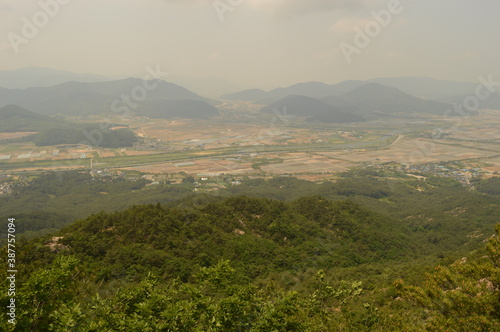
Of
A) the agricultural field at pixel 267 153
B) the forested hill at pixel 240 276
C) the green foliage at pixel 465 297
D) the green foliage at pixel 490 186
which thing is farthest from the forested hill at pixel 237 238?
the agricultural field at pixel 267 153

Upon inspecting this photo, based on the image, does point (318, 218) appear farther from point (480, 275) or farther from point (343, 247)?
point (480, 275)

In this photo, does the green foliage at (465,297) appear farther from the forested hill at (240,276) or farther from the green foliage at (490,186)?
the green foliage at (490,186)

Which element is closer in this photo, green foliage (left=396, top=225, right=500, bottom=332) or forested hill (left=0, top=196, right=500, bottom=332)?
green foliage (left=396, top=225, right=500, bottom=332)

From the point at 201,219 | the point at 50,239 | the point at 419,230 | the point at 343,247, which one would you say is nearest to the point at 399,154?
the point at 419,230

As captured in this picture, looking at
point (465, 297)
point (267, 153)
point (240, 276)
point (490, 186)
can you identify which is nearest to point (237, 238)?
point (240, 276)

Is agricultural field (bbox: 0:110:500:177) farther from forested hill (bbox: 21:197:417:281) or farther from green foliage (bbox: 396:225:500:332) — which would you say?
green foliage (bbox: 396:225:500:332)

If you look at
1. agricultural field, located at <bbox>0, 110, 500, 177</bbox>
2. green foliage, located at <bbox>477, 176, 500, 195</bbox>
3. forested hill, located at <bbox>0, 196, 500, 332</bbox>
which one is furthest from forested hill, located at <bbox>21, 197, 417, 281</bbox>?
agricultural field, located at <bbox>0, 110, 500, 177</bbox>

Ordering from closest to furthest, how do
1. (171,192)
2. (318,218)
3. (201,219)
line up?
(201,219), (318,218), (171,192)

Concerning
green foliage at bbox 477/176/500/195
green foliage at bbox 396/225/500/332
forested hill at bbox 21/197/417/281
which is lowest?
green foliage at bbox 477/176/500/195

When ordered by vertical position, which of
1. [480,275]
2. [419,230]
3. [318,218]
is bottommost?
[419,230]

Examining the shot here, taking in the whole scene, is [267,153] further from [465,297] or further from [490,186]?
[465,297]

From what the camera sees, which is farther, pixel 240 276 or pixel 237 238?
pixel 237 238
